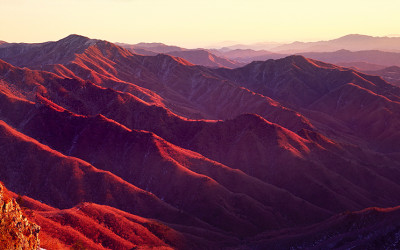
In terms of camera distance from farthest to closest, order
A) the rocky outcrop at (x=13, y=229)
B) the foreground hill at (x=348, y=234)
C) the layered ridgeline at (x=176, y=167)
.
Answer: the layered ridgeline at (x=176, y=167), the foreground hill at (x=348, y=234), the rocky outcrop at (x=13, y=229)

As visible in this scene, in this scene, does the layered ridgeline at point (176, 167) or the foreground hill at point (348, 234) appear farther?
the layered ridgeline at point (176, 167)

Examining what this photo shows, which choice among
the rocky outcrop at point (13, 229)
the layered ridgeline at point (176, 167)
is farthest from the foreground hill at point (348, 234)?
the rocky outcrop at point (13, 229)

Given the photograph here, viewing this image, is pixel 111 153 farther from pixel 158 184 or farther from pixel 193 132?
pixel 193 132

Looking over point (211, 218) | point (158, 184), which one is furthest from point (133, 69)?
point (211, 218)

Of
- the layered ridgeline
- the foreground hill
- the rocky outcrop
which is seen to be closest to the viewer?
the rocky outcrop

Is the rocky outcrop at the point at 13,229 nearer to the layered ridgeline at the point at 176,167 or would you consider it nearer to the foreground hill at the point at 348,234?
the layered ridgeline at the point at 176,167

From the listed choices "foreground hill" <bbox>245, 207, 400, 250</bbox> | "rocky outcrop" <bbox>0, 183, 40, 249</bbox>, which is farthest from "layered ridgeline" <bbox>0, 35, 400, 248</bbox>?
"rocky outcrop" <bbox>0, 183, 40, 249</bbox>

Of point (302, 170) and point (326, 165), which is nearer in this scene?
point (302, 170)

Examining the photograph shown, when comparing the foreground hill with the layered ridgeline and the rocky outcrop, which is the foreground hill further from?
the rocky outcrop
